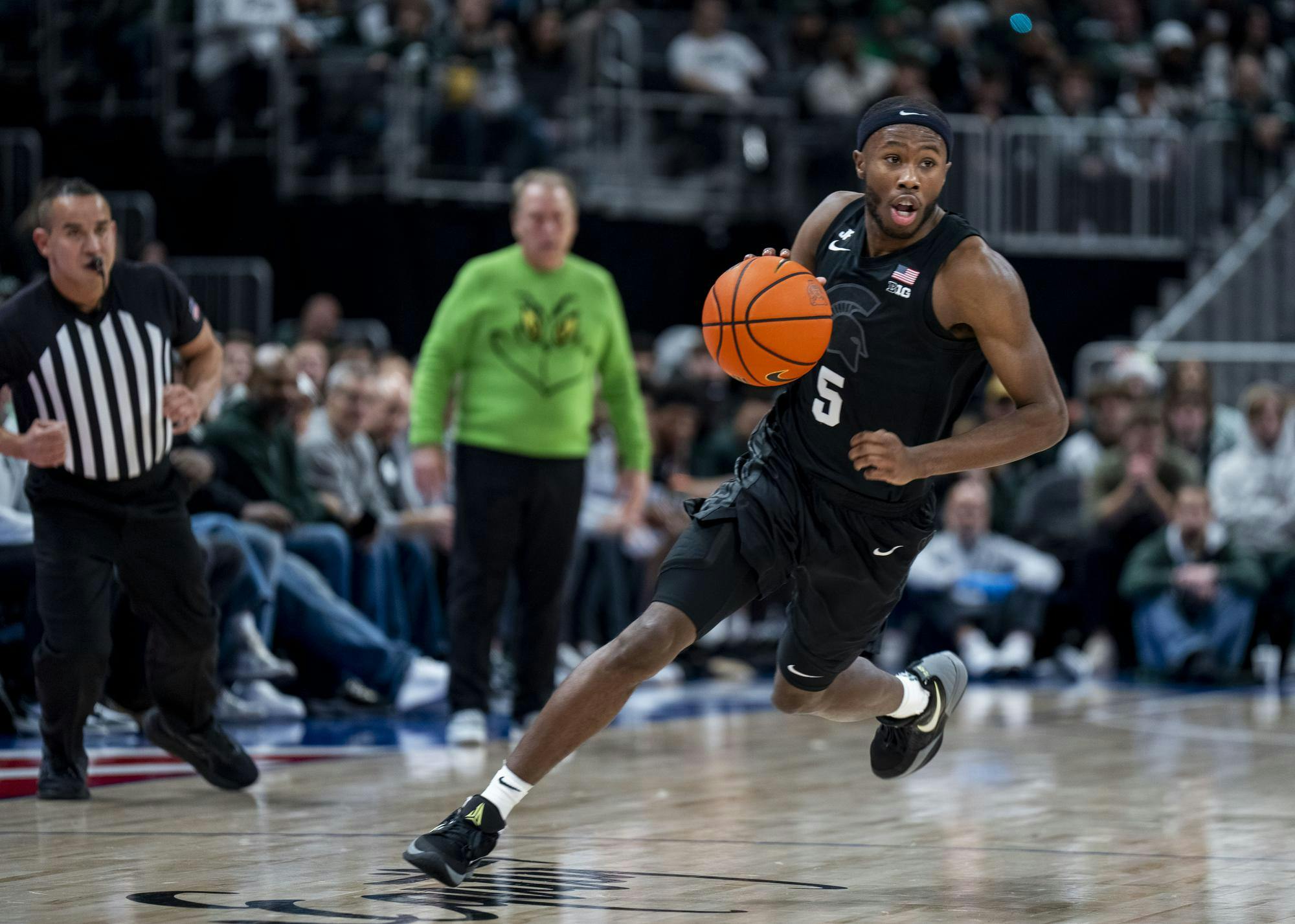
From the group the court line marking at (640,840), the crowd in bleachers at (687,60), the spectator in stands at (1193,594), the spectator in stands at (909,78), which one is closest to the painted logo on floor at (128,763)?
the court line marking at (640,840)

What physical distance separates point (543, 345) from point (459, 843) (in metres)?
3.76

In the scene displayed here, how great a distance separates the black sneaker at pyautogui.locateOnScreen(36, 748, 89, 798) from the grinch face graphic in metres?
2.57

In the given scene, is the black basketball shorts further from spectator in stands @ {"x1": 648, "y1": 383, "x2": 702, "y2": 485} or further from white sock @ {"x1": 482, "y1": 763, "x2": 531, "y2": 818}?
spectator in stands @ {"x1": 648, "y1": 383, "x2": 702, "y2": 485}

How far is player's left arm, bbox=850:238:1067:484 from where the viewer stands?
15.4ft

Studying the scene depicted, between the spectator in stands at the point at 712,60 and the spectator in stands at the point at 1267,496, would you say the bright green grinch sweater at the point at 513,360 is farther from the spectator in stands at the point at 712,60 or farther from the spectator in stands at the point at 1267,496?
the spectator in stands at the point at 712,60

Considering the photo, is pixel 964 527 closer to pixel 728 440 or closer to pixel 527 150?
pixel 728 440

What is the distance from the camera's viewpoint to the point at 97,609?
5.99 meters

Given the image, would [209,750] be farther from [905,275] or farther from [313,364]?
[313,364]

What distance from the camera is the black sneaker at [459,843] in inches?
170

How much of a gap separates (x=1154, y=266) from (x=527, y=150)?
6.12 meters

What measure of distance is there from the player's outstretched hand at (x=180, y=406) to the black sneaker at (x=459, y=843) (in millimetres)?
2043

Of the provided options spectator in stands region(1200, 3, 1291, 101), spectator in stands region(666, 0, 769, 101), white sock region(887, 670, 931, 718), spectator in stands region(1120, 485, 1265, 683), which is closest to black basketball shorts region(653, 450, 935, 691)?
white sock region(887, 670, 931, 718)

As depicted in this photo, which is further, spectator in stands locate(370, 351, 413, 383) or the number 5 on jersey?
spectator in stands locate(370, 351, 413, 383)

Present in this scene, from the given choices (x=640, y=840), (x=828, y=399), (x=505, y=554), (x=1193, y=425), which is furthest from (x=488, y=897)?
(x=1193, y=425)
